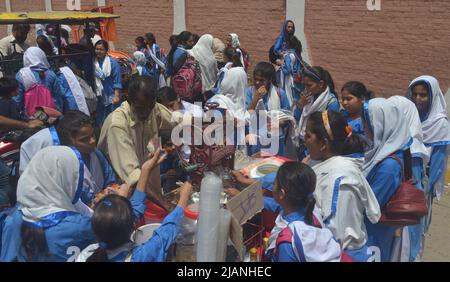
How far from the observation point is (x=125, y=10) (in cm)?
1460

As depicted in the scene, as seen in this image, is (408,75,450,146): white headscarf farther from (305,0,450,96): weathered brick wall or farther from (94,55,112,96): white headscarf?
(305,0,450,96): weathered brick wall

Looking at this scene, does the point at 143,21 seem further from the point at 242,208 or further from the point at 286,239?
the point at 286,239

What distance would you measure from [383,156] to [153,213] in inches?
57.4

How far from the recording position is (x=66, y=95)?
5176 mm

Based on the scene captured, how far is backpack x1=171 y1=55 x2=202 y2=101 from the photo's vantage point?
17.8 feet

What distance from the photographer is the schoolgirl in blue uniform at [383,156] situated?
109 inches

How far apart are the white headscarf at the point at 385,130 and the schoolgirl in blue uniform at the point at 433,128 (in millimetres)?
869

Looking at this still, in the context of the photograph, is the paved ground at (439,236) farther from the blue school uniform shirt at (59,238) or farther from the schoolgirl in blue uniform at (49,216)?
the blue school uniform shirt at (59,238)

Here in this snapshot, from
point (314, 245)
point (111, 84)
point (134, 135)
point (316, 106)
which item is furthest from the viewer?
point (111, 84)

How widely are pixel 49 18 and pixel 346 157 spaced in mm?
3831

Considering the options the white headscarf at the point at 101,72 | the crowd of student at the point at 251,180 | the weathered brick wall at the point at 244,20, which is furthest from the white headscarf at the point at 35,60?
the weathered brick wall at the point at 244,20

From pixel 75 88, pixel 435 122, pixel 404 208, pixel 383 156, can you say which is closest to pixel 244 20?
pixel 75 88
